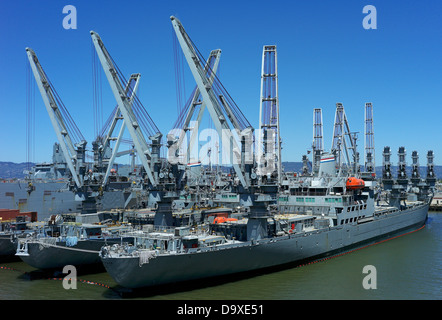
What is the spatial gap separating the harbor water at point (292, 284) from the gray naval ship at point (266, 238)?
118 centimetres

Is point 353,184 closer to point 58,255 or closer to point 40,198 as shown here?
point 58,255

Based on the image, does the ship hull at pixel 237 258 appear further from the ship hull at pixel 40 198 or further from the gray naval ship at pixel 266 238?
the ship hull at pixel 40 198

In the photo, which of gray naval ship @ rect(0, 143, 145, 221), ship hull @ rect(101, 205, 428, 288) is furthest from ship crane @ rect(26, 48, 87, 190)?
ship hull @ rect(101, 205, 428, 288)

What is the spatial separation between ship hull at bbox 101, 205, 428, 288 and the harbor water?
3.04 ft

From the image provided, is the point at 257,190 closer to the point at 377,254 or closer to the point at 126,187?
the point at 377,254

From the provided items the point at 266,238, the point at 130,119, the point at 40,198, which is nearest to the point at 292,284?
the point at 266,238

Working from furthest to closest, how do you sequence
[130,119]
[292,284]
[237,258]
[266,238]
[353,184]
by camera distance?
1. [353,184]
2. [130,119]
3. [266,238]
4. [292,284]
5. [237,258]

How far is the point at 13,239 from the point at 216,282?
71.0 feet

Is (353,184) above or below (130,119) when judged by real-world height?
below

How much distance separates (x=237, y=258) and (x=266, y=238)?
4598mm

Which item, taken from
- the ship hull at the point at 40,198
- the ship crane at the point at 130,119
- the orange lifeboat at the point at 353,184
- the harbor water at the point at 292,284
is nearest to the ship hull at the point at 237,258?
the harbor water at the point at 292,284

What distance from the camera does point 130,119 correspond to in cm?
4472

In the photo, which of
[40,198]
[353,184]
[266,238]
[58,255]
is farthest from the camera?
[40,198]

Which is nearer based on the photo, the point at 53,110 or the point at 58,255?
the point at 58,255
